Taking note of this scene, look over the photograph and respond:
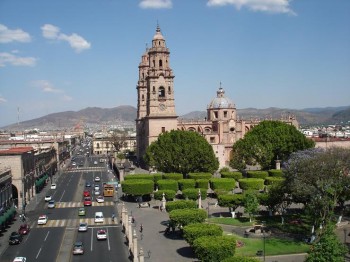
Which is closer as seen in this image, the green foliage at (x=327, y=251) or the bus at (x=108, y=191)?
the green foliage at (x=327, y=251)

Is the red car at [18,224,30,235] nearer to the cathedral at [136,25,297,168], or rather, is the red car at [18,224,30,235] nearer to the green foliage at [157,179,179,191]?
the green foliage at [157,179,179,191]

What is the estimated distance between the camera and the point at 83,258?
39125 millimetres

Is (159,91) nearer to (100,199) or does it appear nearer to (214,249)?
(100,199)

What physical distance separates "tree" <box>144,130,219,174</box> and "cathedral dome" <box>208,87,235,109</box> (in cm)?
3345

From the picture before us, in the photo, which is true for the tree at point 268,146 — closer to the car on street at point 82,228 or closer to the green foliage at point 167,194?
the green foliage at point 167,194

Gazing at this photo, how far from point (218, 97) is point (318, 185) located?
2944 inches

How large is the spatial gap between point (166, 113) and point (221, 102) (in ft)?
76.4

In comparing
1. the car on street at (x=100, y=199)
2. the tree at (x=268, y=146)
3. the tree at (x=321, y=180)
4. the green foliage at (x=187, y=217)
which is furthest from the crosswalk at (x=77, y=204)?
the tree at (x=268, y=146)

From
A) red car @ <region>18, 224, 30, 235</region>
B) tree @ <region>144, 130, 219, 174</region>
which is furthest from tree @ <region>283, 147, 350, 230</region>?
tree @ <region>144, 130, 219, 174</region>

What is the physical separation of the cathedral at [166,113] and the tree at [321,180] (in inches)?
1989

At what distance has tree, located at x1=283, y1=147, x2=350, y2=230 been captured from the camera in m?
41.7

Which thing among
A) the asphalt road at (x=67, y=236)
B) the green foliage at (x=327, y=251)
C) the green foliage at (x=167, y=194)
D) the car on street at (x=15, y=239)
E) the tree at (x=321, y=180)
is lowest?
the asphalt road at (x=67, y=236)

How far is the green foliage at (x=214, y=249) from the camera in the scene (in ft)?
108

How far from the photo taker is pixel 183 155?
79688 millimetres
